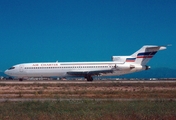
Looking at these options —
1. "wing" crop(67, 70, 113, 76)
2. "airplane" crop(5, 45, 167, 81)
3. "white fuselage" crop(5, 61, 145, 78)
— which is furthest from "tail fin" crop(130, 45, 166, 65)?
"wing" crop(67, 70, 113, 76)

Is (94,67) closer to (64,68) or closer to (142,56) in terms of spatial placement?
(64,68)

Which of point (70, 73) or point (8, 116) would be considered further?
point (70, 73)

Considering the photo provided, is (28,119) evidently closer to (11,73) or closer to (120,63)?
(120,63)

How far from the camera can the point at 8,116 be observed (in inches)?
536

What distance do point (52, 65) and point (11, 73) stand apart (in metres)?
9.23

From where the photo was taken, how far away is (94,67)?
6028 cm

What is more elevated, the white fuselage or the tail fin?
the tail fin

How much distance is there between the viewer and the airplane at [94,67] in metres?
59.4

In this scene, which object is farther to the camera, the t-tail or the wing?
the t-tail

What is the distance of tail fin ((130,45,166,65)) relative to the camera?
59594 mm

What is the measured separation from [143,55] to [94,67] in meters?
9.91

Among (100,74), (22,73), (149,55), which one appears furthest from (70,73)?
(149,55)

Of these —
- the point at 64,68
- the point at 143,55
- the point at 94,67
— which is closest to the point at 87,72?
the point at 94,67

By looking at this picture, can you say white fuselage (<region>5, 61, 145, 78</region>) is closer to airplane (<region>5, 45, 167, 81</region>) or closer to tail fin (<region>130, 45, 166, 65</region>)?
airplane (<region>5, 45, 167, 81</region>)
